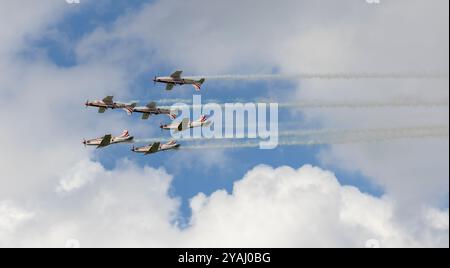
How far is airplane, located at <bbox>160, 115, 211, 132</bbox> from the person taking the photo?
17050 cm

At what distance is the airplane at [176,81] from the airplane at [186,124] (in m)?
5.52

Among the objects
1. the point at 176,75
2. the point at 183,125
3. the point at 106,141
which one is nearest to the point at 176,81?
the point at 176,75

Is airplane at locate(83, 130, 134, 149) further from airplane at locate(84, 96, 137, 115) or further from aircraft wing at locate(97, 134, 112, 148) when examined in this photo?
airplane at locate(84, 96, 137, 115)

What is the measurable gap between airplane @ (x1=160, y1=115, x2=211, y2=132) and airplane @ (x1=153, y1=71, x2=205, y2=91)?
5.52 m

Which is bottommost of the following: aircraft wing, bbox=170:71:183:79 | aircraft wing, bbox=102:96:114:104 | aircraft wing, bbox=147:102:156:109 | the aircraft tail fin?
the aircraft tail fin

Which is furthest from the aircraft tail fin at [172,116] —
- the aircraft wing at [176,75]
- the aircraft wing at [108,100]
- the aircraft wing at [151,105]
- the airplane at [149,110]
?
the aircraft wing at [108,100]

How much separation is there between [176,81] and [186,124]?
967 cm

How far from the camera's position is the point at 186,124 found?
6722 inches

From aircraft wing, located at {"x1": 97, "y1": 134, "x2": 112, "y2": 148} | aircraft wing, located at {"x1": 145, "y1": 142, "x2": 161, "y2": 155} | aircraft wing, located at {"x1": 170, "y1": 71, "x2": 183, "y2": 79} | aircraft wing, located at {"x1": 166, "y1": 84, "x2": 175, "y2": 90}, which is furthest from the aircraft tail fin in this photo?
aircraft wing, located at {"x1": 97, "y1": 134, "x2": 112, "y2": 148}

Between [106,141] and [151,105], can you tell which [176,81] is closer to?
[151,105]

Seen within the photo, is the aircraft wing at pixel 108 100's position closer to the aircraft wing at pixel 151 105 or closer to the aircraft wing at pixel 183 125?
the aircraft wing at pixel 151 105
